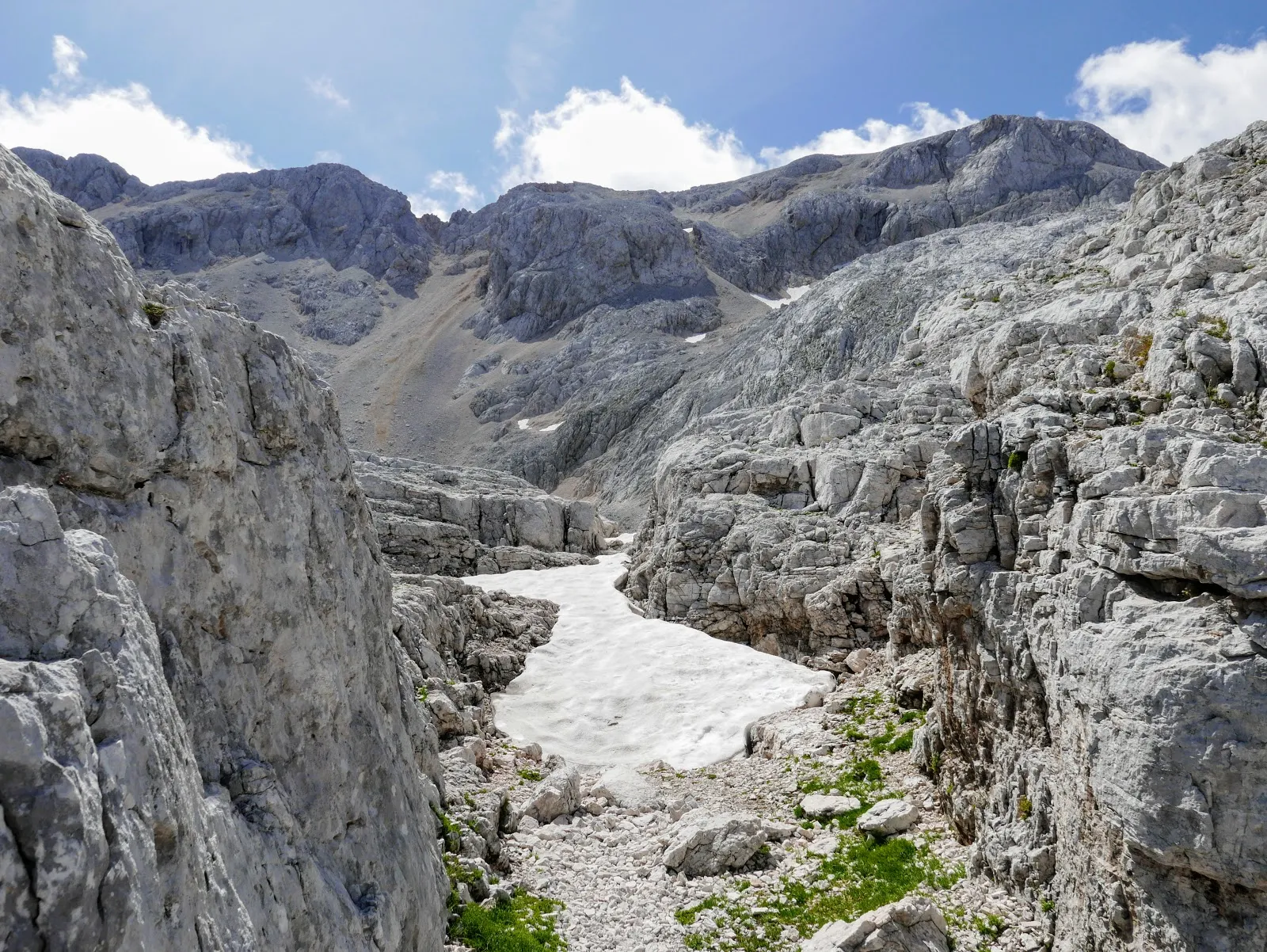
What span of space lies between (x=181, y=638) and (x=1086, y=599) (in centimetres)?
1235

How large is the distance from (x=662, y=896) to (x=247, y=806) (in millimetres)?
9763

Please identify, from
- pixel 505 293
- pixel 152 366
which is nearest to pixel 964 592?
pixel 152 366

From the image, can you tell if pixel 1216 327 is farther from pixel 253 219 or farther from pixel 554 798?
pixel 253 219

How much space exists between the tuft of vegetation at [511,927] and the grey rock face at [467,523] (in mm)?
33150

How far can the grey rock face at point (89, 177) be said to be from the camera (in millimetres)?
183500

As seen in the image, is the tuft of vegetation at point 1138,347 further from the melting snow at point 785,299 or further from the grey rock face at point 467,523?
the melting snow at point 785,299

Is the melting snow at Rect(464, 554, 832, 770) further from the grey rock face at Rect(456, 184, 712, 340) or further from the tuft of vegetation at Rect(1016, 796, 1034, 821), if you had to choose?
the grey rock face at Rect(456, 184, 712, 340)

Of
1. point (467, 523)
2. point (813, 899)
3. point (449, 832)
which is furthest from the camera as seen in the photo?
point (467, 523)

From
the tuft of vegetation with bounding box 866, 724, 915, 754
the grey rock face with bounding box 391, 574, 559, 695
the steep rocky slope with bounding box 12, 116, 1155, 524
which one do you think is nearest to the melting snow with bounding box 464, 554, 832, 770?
the grey rock face with bounding box 391, 574, 559, 695

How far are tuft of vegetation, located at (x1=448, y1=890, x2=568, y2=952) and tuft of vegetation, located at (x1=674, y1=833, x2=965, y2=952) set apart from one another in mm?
2470

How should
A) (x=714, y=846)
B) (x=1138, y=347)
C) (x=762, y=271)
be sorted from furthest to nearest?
(x=762, y=271) < (x=1138, y=347) < (x=714, y=846)

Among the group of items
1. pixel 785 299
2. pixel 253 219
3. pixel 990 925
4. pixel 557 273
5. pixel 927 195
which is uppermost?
pixel 927 195

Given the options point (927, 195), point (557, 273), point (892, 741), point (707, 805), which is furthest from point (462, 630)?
point (927, 195)

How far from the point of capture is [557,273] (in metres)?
147
